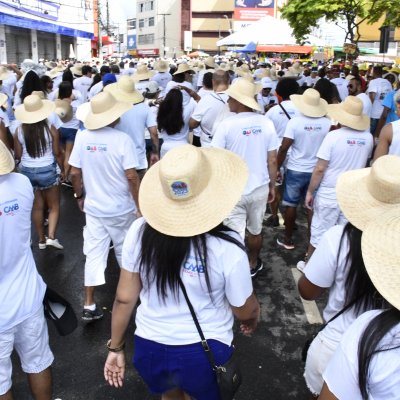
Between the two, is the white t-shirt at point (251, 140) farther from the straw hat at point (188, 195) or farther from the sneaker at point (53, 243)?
the sneaker at point (53, 243)

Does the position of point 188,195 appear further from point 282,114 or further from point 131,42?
point 131,42

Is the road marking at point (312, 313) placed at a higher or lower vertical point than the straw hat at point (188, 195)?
lower

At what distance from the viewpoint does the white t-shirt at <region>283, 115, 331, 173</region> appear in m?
4.88

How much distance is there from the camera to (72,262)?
5.04 meters

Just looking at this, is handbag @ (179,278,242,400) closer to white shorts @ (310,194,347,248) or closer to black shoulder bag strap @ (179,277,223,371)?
black shoulder bag strap @ (179,277,223,371)

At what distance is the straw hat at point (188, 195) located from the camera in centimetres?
184

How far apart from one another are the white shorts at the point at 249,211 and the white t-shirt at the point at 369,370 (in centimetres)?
270

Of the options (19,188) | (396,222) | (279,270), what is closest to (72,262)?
(279,270)

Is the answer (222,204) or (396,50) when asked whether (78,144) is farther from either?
(396,50)

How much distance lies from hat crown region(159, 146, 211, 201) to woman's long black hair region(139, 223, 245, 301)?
0.19m

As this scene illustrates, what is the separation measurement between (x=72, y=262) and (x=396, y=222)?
13.8 ft

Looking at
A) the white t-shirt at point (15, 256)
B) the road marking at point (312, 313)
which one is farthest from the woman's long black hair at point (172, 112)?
the white t-shirt at point (15, 256)

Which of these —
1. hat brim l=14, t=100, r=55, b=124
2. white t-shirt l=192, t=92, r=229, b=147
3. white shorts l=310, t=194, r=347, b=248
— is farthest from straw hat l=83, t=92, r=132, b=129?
white shorts l=310, t=194, r=347, b=248

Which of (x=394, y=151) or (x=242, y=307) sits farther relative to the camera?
(x=394, y=151)
